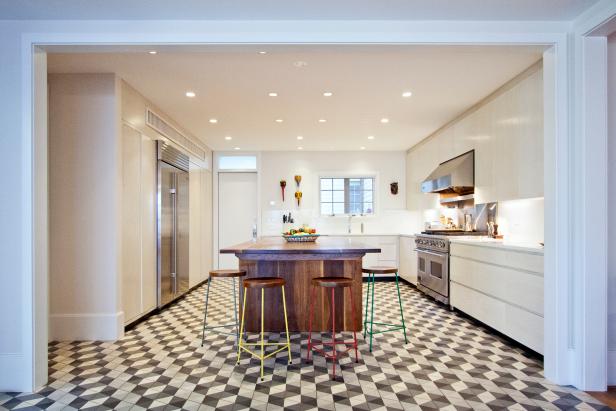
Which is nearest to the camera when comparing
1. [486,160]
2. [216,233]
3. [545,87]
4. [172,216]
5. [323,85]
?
[545,87]

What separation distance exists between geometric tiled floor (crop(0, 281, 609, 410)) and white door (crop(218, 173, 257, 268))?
A: 404 cm

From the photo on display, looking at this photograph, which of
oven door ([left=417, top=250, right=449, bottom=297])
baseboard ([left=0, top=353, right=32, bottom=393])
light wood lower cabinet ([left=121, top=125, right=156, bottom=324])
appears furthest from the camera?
oven door ([left=417, top=250, right=449, bottom=297])

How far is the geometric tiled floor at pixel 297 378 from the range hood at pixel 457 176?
182cm

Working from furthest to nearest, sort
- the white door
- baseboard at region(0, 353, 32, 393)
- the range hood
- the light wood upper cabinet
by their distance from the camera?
the white door → the range hood → the light wood upper cabinet → baseboard at region(0, 353, 32, 393)

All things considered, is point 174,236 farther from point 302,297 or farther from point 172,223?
point 302,297

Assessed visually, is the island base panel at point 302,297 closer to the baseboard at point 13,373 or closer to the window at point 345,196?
the baseboard at point 13,373

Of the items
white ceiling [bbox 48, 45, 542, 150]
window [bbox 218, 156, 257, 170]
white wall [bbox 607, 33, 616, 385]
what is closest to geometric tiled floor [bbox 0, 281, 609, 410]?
white wall [bbox 607, 33, 616, 385]

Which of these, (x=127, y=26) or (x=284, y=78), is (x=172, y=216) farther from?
(x=127, y=26)

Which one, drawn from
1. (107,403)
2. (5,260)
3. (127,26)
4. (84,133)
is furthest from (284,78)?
(107,403)

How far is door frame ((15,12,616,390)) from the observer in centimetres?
265

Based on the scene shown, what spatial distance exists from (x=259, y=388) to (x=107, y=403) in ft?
3.16

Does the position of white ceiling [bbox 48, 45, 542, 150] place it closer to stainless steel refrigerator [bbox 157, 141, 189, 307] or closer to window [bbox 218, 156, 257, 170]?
stainless steel refrigerator [bbox 157, 141, 189, 307]

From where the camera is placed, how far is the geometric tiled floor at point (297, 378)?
2445mm

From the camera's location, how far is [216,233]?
7.92m
